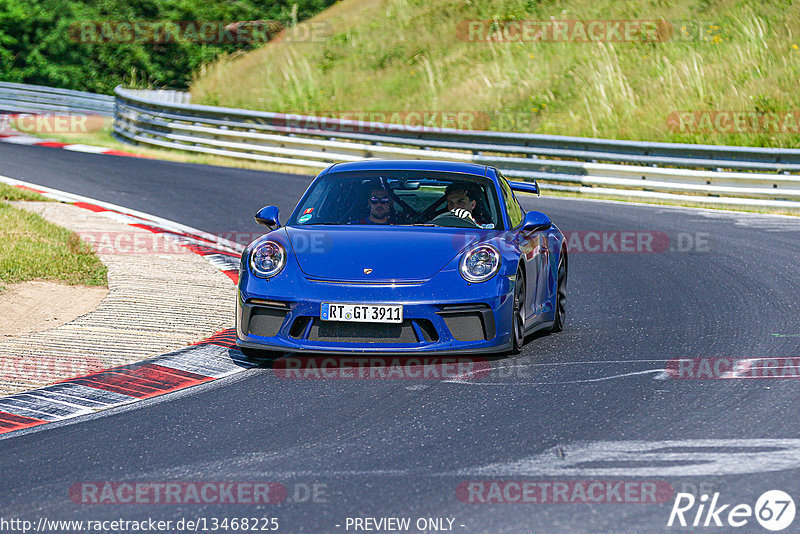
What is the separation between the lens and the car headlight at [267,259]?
777 centimetres

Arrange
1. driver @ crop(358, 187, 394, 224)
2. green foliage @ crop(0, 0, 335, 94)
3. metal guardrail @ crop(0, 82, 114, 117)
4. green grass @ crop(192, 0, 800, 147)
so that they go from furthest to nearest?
green foliage @ crop(0, 0, 335, 94) → metal guardrail @ crop(0, 82, 114, 117) → green grass @ crop(192, 0, 800, 147) → driver @ crop(358, 187, 394, 224)

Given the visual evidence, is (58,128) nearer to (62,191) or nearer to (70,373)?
(62,191)

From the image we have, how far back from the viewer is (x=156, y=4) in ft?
143

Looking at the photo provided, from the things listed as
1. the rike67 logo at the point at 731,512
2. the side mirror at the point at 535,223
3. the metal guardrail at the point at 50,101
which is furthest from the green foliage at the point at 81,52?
the rike67 logo at the point at 731,512

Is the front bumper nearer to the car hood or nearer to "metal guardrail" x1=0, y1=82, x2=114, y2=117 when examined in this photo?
the car hood

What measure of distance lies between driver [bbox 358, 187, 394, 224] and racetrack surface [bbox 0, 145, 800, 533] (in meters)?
1.36

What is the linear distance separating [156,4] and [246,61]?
8.72m

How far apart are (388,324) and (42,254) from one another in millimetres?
5193

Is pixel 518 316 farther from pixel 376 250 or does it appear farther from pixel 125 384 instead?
pixel 125 384

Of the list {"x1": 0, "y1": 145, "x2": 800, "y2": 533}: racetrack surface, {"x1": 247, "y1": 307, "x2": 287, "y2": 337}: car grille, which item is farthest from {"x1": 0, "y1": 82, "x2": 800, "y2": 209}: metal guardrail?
{"x1": 247, "y1": 307, "x2": 287, "y2": 337}: car grille

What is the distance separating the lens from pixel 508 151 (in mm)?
20781

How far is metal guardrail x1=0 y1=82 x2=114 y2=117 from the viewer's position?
3528cm

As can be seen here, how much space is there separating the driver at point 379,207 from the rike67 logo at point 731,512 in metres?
4.14

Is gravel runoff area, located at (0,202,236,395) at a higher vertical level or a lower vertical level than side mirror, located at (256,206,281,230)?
lower
